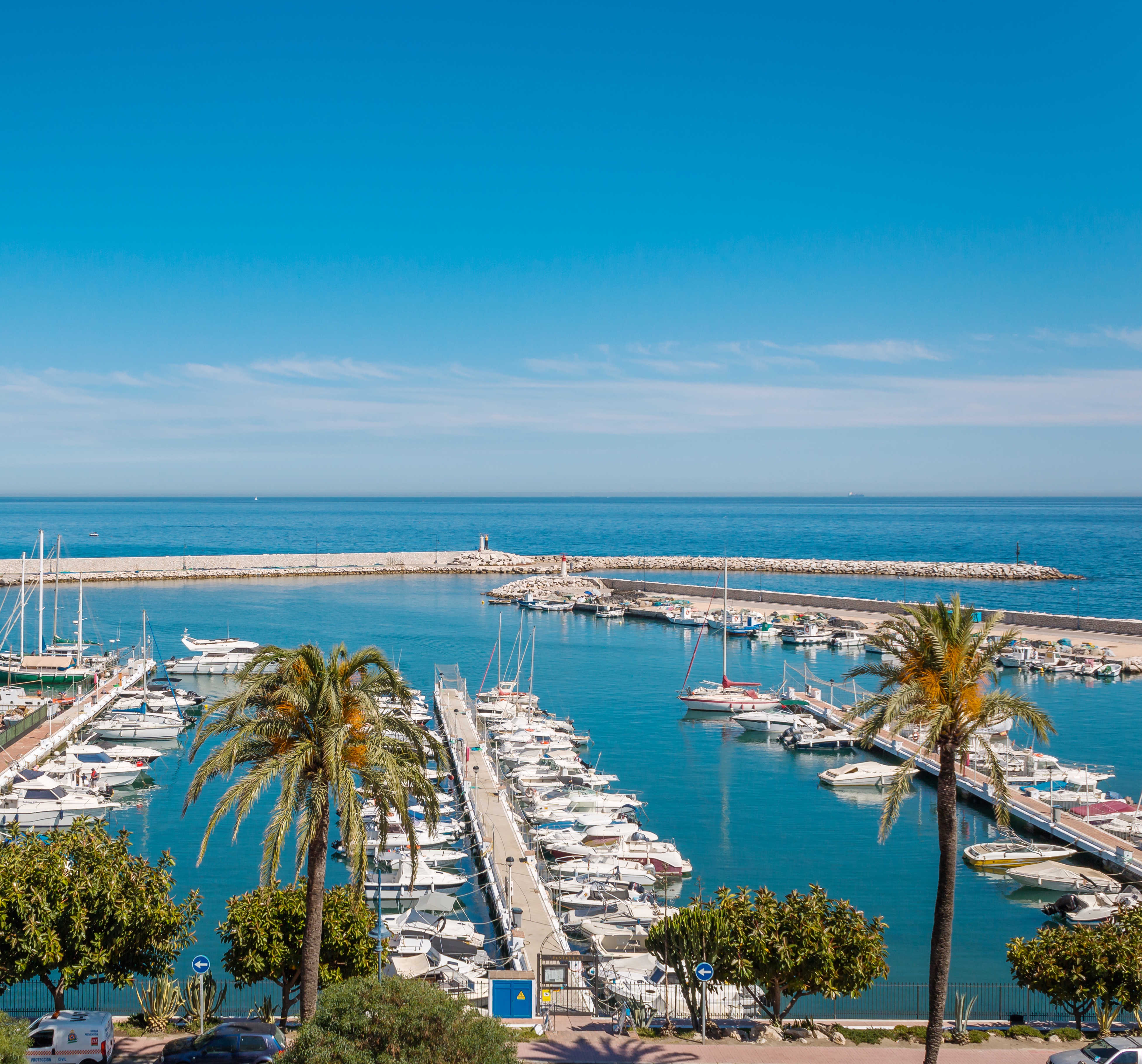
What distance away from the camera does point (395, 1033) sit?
14.4 metres

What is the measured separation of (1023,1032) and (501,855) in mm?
19619

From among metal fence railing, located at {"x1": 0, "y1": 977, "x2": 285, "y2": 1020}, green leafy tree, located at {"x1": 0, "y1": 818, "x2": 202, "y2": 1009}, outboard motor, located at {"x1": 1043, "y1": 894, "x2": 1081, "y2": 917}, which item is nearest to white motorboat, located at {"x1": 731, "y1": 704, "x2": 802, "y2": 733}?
outboard motor, located at {"x1": 1043, "y1": 894, "x2": 1081, "y2": 917}

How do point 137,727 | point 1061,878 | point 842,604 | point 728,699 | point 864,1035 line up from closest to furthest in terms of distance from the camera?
1. point 864,1035
2. point 1061,878
3. point 137,727
4. point 728,699
5. point 842,604

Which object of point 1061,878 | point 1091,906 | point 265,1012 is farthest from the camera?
point 1061,878

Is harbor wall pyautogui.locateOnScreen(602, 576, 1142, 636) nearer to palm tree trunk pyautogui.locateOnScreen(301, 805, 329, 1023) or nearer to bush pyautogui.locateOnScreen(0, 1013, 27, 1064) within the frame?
palm tree trunk pyautogui.locateOnScreen(301, 805, 329, 1023)

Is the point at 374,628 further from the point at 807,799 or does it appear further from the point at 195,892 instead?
the point at 195,892

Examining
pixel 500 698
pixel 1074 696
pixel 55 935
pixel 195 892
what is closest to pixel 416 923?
pixel 195 892

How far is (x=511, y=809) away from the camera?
43.2m

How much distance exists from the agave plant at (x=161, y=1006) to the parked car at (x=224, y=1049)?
239 cm

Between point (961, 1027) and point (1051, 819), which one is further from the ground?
point (961, 1027)

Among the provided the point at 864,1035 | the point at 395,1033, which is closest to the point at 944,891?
the point at 864,1035

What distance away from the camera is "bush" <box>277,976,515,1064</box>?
14.1 meters

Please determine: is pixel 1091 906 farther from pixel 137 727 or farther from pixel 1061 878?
pixel 137 727

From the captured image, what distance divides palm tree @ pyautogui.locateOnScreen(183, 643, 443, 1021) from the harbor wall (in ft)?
198
